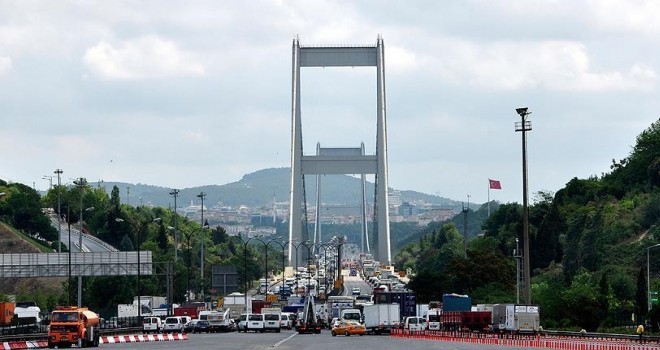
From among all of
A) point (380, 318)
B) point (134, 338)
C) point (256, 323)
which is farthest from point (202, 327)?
point (134, 338)

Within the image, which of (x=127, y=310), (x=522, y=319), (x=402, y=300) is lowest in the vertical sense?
(x=127, y=310)

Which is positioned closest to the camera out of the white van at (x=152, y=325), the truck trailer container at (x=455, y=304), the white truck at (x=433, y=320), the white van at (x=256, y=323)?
the white van at (x=152, y=325)

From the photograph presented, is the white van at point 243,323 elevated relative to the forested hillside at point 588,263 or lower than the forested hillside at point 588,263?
lower

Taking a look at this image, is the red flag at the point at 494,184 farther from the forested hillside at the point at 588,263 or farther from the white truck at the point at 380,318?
the white truck at the point at 380,318

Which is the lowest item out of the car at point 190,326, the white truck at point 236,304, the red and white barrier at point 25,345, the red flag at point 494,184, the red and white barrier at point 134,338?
the car at point 190,326

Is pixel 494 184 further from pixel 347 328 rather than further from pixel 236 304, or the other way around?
pixel 347 328

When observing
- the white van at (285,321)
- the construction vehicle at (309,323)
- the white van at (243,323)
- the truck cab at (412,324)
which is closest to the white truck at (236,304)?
the white van at (285,321)

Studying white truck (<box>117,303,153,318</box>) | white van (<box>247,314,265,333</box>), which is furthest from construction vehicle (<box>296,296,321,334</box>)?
white truck (<box>117,303,153,318</box>)
